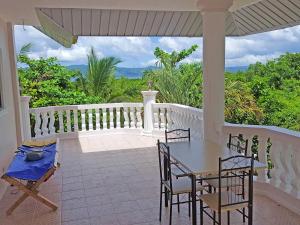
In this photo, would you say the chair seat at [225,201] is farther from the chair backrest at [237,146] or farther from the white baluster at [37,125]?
the white baluster at [37,125]

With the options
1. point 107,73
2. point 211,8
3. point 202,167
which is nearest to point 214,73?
point 211,8

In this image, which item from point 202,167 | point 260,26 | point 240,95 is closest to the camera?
point 202,167

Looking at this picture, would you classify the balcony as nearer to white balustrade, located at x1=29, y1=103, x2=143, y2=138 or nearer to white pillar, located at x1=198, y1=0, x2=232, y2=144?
white balustrade, located at x1=29, y1=103, x2=143, y2=138

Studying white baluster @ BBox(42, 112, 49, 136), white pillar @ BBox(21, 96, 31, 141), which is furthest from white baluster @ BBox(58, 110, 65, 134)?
white pillar @ BBox(21, 96, 31, 141)

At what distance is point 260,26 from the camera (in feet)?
23.2

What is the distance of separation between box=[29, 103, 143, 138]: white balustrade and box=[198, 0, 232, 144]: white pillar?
4.21 meters

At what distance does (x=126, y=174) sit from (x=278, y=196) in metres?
2.66

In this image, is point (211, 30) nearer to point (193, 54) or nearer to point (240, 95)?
point (240, 95)

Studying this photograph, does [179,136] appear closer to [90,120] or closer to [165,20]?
[165,20]

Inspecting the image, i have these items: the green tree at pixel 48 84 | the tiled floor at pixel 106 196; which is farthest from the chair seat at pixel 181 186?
the green tree at pixel 48 84

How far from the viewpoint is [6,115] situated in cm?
571

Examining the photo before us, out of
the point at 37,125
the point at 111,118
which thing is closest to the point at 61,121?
the point at 37,125

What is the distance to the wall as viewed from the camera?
5.18 m

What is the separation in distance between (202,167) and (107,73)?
9078 mm
